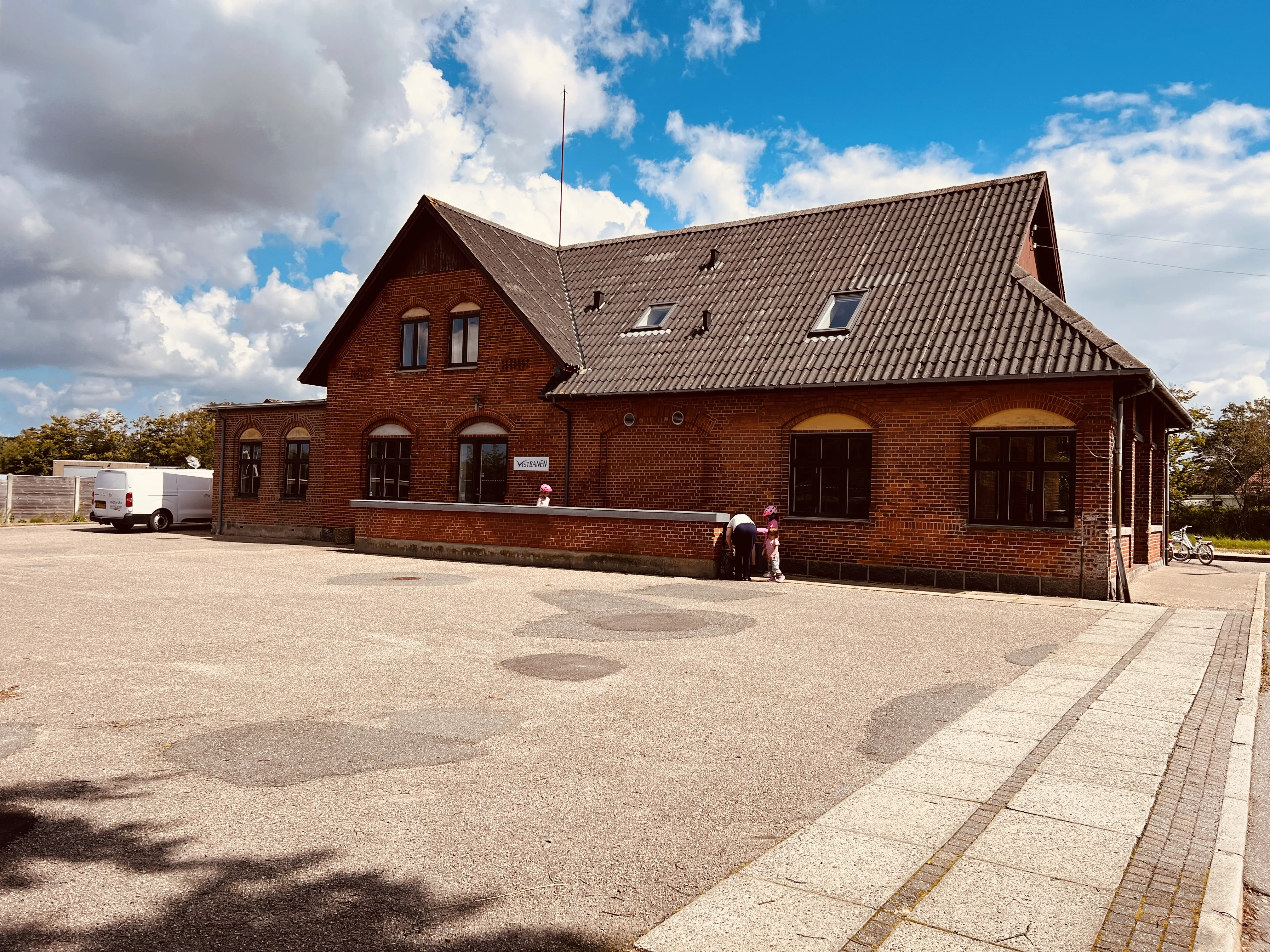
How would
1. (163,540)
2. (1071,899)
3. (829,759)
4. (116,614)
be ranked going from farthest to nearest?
(163,540) < (116,614) < (829,759) < (1071,899)

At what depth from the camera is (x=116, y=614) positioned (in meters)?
10.6

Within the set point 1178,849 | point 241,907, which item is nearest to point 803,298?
point 1178,849

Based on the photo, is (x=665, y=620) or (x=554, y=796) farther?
(x=665, y=620)

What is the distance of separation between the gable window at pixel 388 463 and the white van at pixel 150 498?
31.3ft

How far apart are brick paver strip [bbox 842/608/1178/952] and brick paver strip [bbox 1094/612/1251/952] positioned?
35mm

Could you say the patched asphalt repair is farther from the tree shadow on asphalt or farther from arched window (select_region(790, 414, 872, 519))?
arched window (select_region(790, 414, 872, 519))

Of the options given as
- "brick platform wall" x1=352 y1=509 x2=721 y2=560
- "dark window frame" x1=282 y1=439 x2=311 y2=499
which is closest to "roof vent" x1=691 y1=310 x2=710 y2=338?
"brick platform wall" x1=352 y1=509 x2=721 y2=560

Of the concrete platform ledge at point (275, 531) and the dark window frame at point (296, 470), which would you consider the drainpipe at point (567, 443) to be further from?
the dark window frame at point (296, 470)

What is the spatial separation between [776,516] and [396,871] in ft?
43.3

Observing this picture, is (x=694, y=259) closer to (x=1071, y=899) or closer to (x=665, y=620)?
(x=665, y=620)

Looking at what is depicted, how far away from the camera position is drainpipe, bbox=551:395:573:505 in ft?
65.1

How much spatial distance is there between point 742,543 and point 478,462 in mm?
8291

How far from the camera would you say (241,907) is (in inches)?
132

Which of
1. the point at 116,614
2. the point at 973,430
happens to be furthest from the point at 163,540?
the point at 973,430
